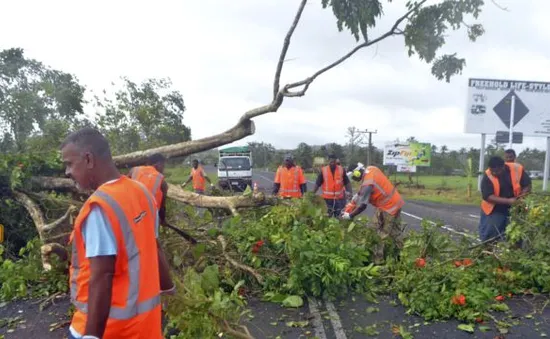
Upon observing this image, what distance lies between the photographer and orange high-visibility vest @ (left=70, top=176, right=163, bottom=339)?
1910 millimetres

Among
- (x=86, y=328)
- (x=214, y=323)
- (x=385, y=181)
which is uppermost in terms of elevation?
(x=385, y=181)

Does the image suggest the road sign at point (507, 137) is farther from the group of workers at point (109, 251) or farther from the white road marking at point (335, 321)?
the group of workers at point (109, 251)

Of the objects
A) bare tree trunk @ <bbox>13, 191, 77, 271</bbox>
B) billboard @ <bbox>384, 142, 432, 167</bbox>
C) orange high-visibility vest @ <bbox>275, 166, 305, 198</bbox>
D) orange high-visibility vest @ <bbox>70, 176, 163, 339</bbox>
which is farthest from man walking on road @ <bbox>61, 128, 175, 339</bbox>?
billboard @ <bbox>384, 142, 432, 167</bbox>

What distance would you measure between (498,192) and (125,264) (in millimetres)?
5396

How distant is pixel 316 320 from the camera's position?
423 cm

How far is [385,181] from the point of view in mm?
5863

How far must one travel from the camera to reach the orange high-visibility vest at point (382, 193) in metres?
5.79

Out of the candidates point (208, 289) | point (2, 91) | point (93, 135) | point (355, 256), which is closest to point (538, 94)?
point (355, 256)

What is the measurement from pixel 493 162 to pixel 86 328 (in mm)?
5586

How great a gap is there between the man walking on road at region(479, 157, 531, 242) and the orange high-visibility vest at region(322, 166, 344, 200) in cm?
298

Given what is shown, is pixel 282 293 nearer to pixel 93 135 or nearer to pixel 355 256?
pixel 355 256

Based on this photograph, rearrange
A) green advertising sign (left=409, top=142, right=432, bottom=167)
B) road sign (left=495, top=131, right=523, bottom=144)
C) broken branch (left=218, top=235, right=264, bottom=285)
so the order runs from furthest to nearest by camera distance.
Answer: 1. green advertising sign (left=409, top=142, right=432, bottom=167)
2. road sign (left=495, top=131, right=523, bottom=144)
3. broken branch (left=218, top=235, right=264, bottom=285)

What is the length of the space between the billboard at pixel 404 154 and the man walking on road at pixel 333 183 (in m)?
17.7

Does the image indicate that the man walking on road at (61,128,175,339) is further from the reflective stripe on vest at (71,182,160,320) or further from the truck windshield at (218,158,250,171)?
the truck windshield at (218,158,250,171)
